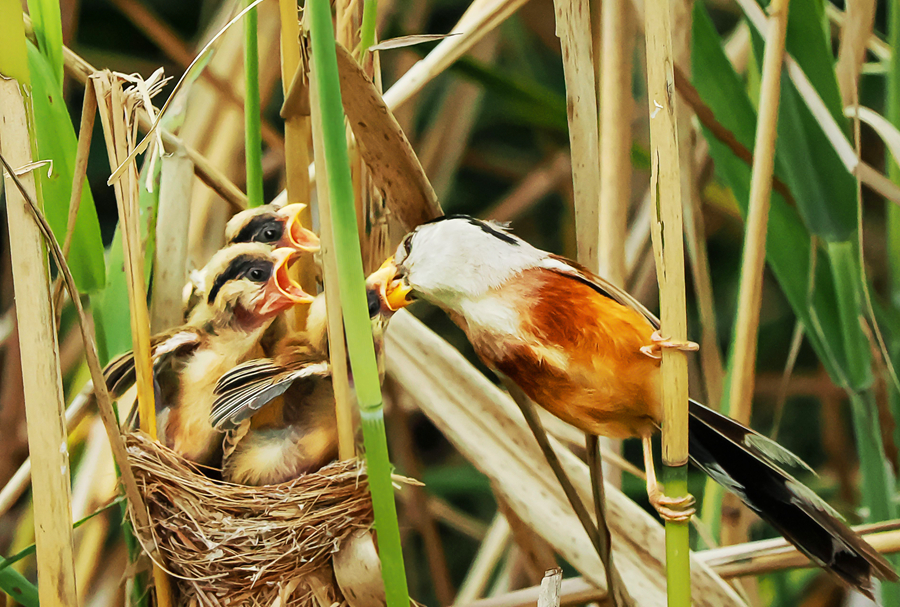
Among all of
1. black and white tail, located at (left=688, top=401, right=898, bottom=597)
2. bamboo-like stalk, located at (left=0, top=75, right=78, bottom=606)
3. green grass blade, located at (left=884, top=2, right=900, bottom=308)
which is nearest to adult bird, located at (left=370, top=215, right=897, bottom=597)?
black and white tail, located at (left=688, top=401, right=898, bottom=597)

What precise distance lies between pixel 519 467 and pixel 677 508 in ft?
0.73

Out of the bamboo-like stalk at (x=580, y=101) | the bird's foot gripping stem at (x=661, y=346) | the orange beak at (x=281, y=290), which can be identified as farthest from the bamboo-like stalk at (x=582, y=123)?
the orange beak at (x=281, y=290)

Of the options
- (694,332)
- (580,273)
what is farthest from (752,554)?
(694,332)

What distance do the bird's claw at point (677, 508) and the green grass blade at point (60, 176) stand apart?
Result: 0.45 m

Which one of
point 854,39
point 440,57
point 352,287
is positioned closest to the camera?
point 352,287

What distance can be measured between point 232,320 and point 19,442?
20.7 inches

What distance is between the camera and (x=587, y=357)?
0.42 metres

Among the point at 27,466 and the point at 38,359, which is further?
the point at 27,466

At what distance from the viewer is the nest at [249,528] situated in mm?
490

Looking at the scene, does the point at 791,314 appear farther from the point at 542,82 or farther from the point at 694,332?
the point at 542,82

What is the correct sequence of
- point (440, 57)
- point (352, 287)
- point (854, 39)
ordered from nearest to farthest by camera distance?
point (352, 287) < point (440, 57) < point (854, 39)

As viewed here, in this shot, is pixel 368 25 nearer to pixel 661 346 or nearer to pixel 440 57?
pixel 440 57

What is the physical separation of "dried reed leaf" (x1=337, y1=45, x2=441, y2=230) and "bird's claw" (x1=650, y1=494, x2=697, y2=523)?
0.23m

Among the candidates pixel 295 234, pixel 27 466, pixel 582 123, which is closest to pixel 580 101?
pixel 582 123
